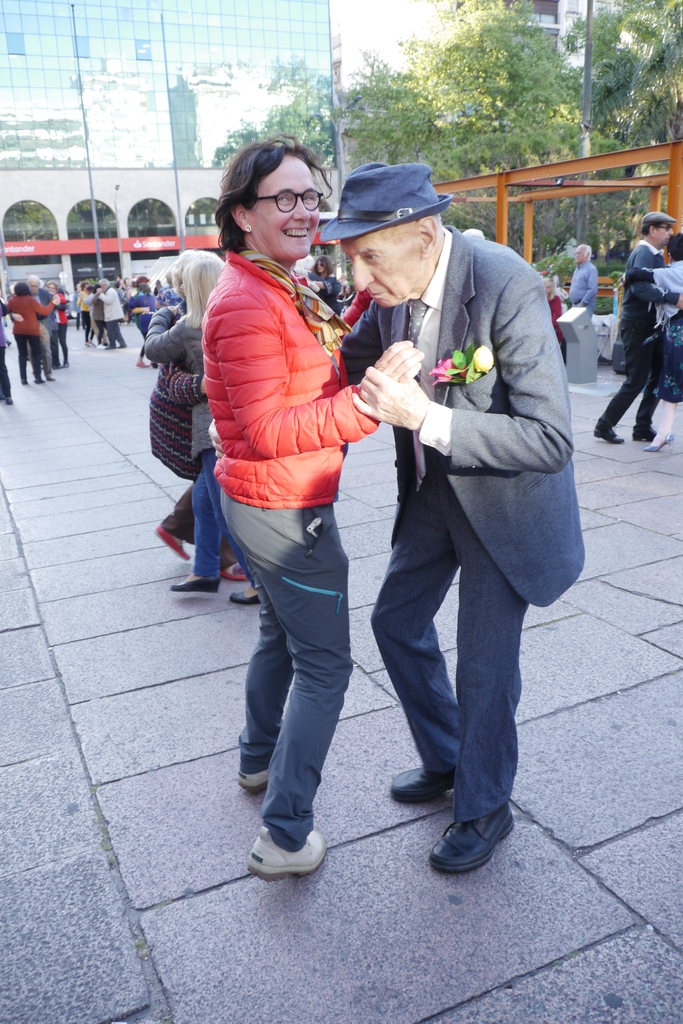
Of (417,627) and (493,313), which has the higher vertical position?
(493,313)

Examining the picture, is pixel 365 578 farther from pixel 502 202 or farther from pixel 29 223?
pixel 29 223

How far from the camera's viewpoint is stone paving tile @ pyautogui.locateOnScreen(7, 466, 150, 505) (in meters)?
6.93

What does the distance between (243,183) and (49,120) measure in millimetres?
61444

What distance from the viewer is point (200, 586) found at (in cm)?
457

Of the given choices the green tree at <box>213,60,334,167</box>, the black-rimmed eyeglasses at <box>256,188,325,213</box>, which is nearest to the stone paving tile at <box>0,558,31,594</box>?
the black-rimmed eyeglasses at <box>256,188,325,213</box>

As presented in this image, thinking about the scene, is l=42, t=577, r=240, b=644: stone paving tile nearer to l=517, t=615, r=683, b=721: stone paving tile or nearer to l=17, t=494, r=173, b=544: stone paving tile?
l=17, t=494, r=173, b=544: stone paving tile

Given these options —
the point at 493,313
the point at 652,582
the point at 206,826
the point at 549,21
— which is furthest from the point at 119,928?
the point at 549,21

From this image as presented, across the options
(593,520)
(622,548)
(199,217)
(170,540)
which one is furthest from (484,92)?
(199,217)

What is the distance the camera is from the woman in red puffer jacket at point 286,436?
198 centimetres

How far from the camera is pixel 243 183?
2.12 meters

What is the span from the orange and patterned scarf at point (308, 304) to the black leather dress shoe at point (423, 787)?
4.59ft

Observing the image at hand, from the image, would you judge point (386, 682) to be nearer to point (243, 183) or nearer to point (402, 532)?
point (402, 532)

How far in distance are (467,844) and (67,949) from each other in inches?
43.5

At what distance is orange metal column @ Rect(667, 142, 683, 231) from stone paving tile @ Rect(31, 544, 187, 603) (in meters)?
8.05
